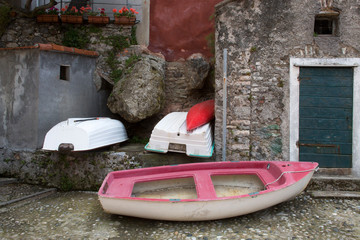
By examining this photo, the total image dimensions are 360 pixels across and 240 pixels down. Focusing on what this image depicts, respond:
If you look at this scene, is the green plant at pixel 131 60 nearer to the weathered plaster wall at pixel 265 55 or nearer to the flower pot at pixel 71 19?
the flower pot at pixel 71 19

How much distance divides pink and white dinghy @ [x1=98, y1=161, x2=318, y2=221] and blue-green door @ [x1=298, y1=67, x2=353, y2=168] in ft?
2.73

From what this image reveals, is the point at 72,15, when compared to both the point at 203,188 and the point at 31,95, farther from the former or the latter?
the point at 203,188

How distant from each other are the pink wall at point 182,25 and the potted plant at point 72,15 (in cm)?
155

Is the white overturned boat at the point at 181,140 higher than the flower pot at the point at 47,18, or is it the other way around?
the flower pot at the point at 47,18

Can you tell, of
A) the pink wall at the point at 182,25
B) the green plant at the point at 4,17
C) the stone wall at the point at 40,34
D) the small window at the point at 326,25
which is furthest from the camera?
the pink wall at the point at 182,25

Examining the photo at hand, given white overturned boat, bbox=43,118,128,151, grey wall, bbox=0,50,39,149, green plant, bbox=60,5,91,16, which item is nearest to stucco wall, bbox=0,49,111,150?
grey wall, bbox=0,50,39,149

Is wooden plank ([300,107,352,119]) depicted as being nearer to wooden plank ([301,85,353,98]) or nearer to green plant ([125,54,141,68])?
wooden plank ([301,85,353,98])

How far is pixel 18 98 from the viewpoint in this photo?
5.17 metres

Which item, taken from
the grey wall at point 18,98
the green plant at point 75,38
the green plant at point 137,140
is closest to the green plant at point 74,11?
the green plant at point 75,38

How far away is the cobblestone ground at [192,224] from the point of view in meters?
3.32

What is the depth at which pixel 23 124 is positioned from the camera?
16.9 ft

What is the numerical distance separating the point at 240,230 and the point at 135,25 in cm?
496

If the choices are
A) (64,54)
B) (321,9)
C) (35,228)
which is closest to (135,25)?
(64,54)

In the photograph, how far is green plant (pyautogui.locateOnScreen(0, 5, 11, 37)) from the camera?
6012 millimetres
